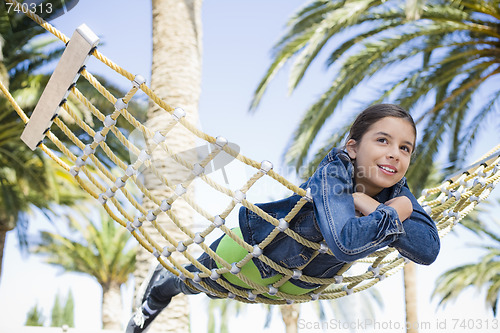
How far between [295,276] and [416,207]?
0.54 m

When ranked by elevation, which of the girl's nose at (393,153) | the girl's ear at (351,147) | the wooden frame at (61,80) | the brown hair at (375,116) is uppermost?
the wooden frame at (61,80)

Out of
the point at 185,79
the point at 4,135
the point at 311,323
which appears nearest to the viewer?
the point at 311,323

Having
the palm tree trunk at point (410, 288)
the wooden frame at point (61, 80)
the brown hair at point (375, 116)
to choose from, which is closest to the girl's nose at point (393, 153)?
the brown hair at point (375, 116)

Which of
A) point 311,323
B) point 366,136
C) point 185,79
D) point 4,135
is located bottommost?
point 311,323

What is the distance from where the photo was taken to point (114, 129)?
7.04 feet

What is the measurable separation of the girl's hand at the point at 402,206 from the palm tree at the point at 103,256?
1137 centimetres

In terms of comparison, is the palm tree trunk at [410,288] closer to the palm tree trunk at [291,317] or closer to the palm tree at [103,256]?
the palm tree trunk at [291,317]

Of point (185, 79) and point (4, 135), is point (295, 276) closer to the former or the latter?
point (185, 79)

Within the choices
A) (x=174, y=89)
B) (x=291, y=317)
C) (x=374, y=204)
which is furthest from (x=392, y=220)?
(x=291, y=317)

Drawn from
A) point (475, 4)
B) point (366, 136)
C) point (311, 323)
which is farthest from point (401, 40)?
point (366, 136)

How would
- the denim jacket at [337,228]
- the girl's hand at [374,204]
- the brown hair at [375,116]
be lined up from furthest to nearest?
1. the brown hair at [375,116]
2. the girl's hand at [374,204]
3. the denim jacket at [337,228]

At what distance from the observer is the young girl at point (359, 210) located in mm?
1714

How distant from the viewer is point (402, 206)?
188 centimetres

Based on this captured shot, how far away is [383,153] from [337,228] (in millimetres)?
392
